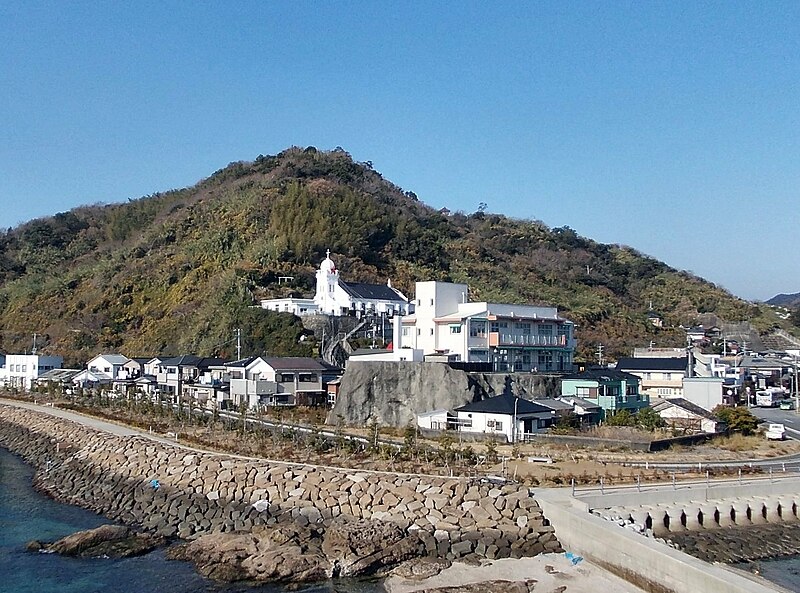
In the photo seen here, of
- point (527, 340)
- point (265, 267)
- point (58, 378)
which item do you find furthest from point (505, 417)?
point (58, 378)

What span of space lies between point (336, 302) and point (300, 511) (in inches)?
1172

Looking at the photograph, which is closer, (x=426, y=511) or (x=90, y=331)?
(x=426, y=511)

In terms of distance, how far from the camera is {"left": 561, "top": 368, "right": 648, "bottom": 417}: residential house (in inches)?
1172

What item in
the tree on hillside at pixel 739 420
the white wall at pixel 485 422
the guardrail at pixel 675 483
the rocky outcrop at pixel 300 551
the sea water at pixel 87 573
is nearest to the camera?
the sea water at pixel 87 573

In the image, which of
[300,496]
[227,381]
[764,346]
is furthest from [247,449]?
[764,346]

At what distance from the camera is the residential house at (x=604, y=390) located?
29.8 metres

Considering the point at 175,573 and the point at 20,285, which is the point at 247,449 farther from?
the point at 20,285

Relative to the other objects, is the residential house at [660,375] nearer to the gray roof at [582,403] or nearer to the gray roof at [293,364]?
the gray roof at [582,403]

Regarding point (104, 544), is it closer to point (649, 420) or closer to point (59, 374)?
point (649, 420)

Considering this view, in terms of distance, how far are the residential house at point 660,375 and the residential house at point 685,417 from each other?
7779mm

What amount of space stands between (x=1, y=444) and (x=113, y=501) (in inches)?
647

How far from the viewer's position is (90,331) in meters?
56.2

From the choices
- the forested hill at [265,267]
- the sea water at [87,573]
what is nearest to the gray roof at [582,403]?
the sea water at [87,573]

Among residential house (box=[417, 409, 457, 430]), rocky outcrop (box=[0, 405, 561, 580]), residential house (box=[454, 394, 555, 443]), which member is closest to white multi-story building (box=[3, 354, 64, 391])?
rocky outcrop (box=[0, 405, 561, 580])
